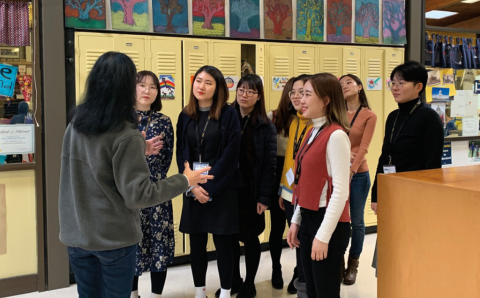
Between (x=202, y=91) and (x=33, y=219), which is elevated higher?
(x=202, y=91)

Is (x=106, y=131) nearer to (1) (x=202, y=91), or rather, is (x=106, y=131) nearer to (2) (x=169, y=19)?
(1) (x=202, y=91)

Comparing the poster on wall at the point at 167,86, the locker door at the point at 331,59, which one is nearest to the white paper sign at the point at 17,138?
the poster on wall at the point at 167,86

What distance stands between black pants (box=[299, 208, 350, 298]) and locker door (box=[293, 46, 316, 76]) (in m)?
2.36

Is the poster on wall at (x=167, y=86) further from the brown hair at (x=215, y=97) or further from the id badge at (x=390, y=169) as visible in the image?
the id badge at (x=390, y=169)

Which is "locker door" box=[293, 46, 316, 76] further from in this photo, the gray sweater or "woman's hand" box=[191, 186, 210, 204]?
the gray sweater

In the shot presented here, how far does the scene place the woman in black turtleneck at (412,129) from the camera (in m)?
Answer: 2.36

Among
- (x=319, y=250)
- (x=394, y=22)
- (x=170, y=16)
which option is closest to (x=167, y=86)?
(x=170, y=16)

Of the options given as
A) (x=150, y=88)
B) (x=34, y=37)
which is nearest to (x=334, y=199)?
(x=150, y=88)

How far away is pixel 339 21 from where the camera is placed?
427 cm

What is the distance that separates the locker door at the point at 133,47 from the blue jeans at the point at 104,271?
2.11 m

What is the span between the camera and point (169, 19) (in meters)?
3.60

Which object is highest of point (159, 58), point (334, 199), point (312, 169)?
point (159, 58)

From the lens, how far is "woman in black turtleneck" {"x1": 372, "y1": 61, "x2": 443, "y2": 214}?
92.9 inches

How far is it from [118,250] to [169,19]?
245 cm
